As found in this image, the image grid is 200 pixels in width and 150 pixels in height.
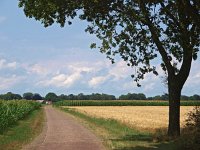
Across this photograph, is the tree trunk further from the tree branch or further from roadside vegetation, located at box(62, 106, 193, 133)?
roadside vegetation, located at box(62, 106, 193, 133)

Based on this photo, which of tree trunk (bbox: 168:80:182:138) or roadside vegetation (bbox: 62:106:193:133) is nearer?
tree trunk (bbox: 168:80:182:138)

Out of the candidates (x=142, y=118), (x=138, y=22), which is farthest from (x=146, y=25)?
(x=142, y=118)

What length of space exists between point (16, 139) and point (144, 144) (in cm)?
674

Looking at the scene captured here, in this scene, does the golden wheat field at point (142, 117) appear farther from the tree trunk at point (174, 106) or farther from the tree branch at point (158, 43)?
the tree branch at point (158, 43)

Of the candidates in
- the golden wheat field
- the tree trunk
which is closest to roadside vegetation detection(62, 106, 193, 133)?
the golden wheat field

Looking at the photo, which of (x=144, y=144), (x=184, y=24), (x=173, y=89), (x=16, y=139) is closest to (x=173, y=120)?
(x=173, y=89)

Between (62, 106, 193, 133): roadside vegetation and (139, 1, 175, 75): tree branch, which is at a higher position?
(139, 1, 175, 75): tree branch

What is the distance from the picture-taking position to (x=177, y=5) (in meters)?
20.9

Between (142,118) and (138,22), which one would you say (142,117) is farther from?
(138,22)

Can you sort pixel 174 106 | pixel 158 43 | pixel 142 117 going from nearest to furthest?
pixel 158 43 → pixel 174 106 → pixel 142 117

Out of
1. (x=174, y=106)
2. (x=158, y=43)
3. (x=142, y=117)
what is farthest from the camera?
(x=142, y=117)

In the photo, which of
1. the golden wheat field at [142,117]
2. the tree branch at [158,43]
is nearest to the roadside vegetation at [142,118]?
the golden wheat field at [142,117]

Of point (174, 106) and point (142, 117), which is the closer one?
point (174, 106)

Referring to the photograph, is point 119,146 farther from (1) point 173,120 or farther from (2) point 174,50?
(2) point 174,50
